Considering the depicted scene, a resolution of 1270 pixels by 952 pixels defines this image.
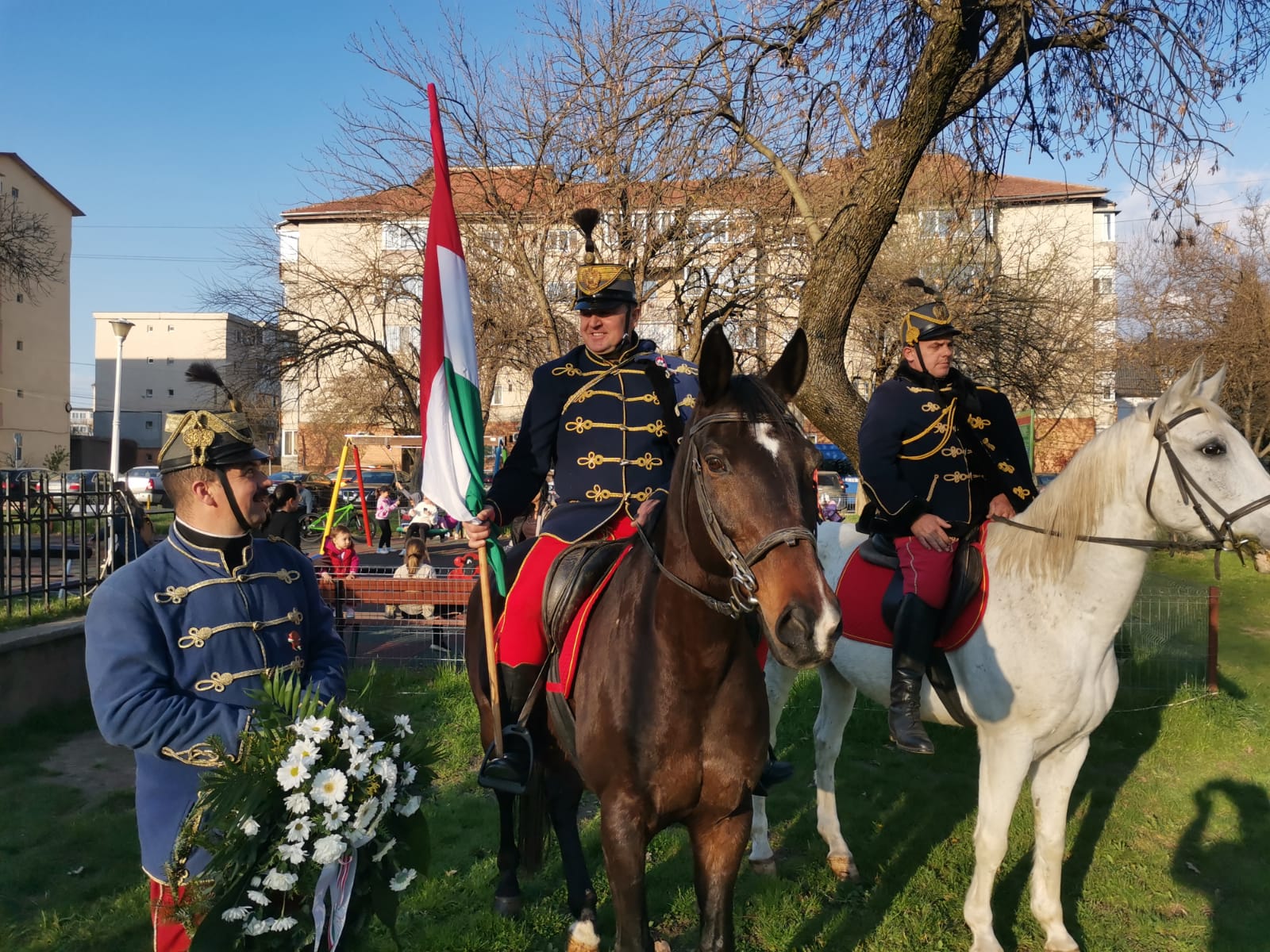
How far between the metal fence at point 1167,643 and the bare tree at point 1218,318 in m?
16.7

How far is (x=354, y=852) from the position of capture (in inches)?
97.3

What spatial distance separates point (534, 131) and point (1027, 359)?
9.87 meters

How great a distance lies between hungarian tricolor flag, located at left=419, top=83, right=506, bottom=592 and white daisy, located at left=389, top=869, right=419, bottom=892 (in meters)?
1.35

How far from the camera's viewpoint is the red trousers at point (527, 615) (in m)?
3.66

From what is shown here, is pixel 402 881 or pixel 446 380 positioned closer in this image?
pixel 402 881

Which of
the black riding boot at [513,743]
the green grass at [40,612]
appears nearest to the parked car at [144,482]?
the green grass at [40,612]

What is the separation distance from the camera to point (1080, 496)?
→ 4.21 m

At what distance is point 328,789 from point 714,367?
1.56 m

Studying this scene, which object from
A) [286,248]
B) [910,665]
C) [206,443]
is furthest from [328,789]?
[286,248]

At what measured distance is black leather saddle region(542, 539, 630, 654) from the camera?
11.4ft

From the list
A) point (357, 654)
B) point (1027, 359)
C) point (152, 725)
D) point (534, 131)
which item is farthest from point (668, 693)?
point (1027, 359)

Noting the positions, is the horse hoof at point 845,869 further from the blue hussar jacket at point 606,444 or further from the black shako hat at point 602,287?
the black shako hat at point 602,287

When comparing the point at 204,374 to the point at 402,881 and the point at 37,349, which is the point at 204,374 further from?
the point at 37,349

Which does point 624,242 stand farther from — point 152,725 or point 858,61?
point 152,725
